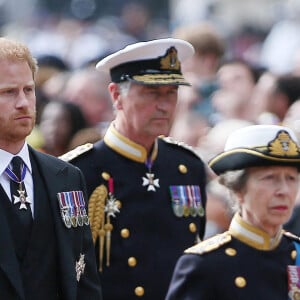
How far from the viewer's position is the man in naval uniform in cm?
856

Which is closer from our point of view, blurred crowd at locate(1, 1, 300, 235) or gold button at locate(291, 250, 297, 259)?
gold button at locate(291, 250, 297, 259)

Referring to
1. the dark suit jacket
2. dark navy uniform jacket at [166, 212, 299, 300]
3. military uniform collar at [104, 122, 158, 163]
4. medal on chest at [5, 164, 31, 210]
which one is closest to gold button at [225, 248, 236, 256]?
dark navy uniform jacket at [166, 212, 299, 300]

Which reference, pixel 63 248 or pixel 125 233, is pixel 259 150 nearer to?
pixel 125 233

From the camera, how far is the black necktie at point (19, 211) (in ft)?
22.7

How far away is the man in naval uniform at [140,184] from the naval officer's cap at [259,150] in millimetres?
636

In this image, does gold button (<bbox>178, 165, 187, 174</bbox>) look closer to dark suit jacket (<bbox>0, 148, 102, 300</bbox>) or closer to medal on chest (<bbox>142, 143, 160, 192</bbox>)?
medal on chest (<bbox>142, 143, 160, 192</bbox>)

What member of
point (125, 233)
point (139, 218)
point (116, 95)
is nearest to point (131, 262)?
point (125, 233)

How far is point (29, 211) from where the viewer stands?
6.98 meters

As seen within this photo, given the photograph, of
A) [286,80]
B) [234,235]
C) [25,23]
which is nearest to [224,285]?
[234,235]

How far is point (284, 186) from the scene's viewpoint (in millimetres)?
7848

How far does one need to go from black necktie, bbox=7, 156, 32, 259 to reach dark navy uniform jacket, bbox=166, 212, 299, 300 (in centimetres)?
108

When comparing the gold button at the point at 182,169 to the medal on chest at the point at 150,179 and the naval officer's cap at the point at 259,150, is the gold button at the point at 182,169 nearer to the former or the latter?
the medal on chest at the point at 150,179

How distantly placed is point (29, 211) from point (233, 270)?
4.15 ft

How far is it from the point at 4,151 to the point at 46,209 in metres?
0.32
